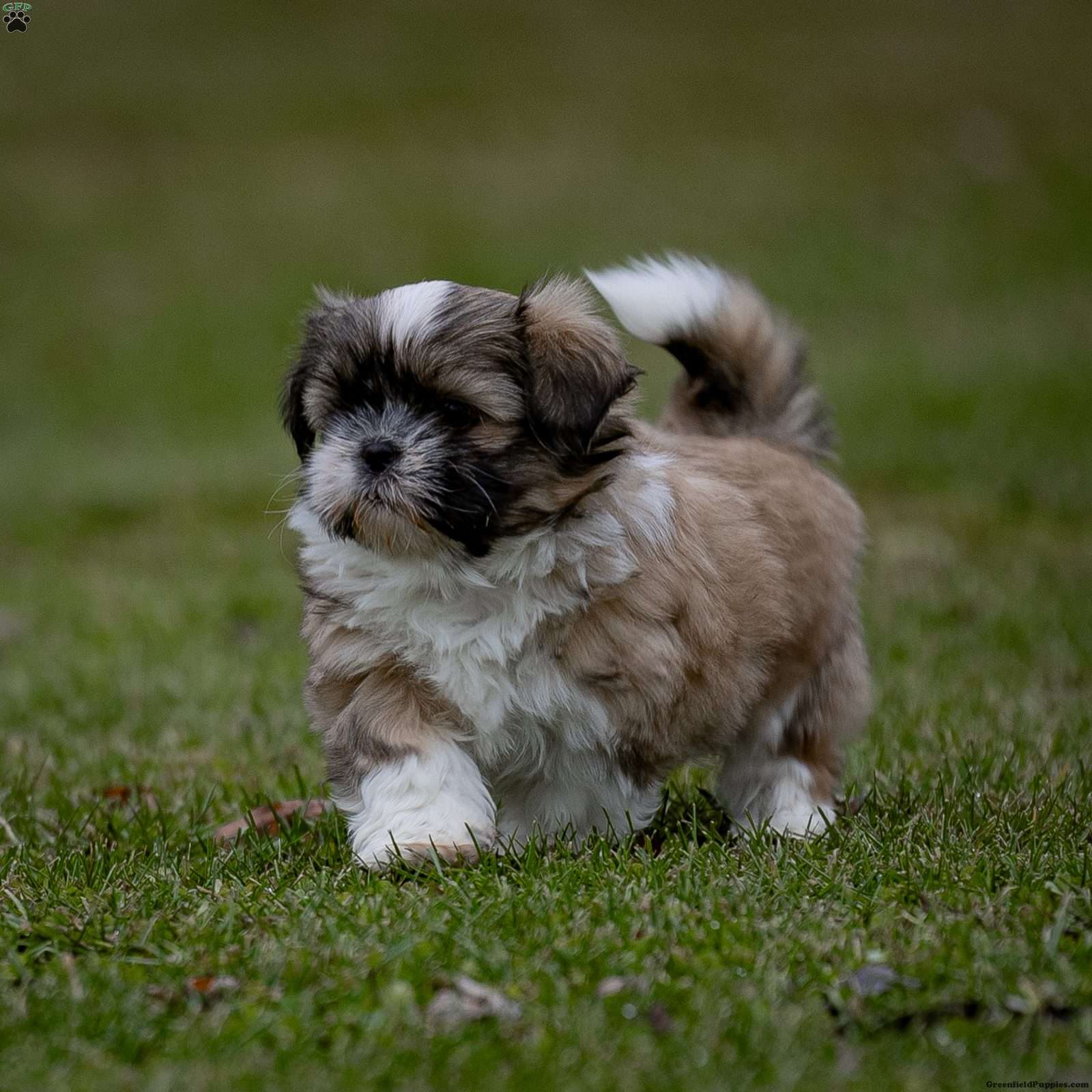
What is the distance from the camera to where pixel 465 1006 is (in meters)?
2.46

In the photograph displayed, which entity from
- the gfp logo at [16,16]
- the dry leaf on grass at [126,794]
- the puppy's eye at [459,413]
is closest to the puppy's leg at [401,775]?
the puppy's eye at [459,413]

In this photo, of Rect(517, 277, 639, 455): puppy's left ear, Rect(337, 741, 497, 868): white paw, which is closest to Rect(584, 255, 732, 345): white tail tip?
Rect(517, 277, 639, 455): puppy's left ear

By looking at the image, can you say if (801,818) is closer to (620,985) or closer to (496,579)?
(496,579)

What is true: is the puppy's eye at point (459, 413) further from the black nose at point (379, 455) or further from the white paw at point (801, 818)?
the white paw at point (801, 818)

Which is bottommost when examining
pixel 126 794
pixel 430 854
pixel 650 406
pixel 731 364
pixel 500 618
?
pixel 650 406

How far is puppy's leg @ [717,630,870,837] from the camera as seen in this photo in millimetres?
3881

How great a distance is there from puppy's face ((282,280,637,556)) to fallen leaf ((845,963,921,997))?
3.87ft

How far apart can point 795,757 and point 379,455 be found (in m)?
1.45

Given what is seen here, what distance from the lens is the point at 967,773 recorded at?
13.0 feet

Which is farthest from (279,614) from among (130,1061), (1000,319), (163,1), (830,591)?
(163,1)

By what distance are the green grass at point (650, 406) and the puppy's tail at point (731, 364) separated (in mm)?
1038

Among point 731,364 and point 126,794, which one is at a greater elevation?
point 731,364

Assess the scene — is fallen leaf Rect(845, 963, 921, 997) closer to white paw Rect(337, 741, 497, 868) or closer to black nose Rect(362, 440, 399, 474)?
white paw Rect(337, 741, 497, 868)

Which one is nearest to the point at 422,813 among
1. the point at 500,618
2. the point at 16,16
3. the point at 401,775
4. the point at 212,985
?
the point at 401,775
